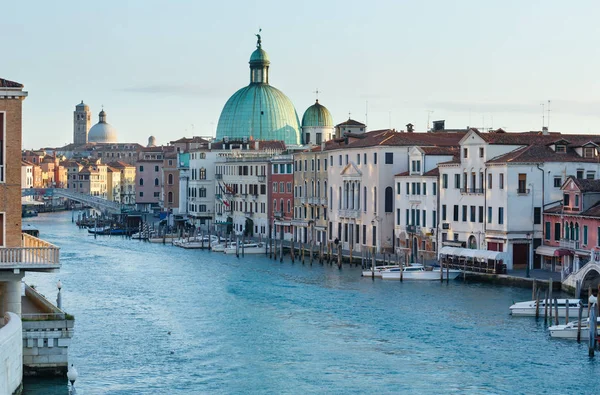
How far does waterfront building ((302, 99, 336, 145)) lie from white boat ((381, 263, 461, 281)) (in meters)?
38.8

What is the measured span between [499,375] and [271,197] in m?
38.3

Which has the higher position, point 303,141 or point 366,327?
point 303,141

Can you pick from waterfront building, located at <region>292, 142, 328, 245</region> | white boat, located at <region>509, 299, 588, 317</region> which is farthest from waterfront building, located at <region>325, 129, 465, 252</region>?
white boat, located at <region>509, 299, 588, 317</region>

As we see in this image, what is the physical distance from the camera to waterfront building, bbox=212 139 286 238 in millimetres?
61500

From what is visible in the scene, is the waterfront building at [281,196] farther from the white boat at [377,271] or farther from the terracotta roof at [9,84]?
the terracotta roof at [9,84]

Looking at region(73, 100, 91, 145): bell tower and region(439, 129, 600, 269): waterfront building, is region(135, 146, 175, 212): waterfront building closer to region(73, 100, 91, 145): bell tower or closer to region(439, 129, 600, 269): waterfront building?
region(439, 129, 600, 269): waterfront building

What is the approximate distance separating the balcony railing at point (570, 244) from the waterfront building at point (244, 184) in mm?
26110

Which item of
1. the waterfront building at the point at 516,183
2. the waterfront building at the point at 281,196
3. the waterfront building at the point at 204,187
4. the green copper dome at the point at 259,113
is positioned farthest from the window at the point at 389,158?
the green copper dome at the point at 259,113

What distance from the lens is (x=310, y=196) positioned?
54875 millimetres

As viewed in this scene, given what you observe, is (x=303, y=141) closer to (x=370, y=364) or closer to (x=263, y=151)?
(x=263, y=151)

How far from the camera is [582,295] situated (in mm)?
31422

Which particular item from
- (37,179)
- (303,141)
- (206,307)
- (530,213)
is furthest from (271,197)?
(37,179)

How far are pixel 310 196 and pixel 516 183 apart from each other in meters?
18.6

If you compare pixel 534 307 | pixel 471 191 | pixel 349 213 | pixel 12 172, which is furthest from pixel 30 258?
pixel 349 213
